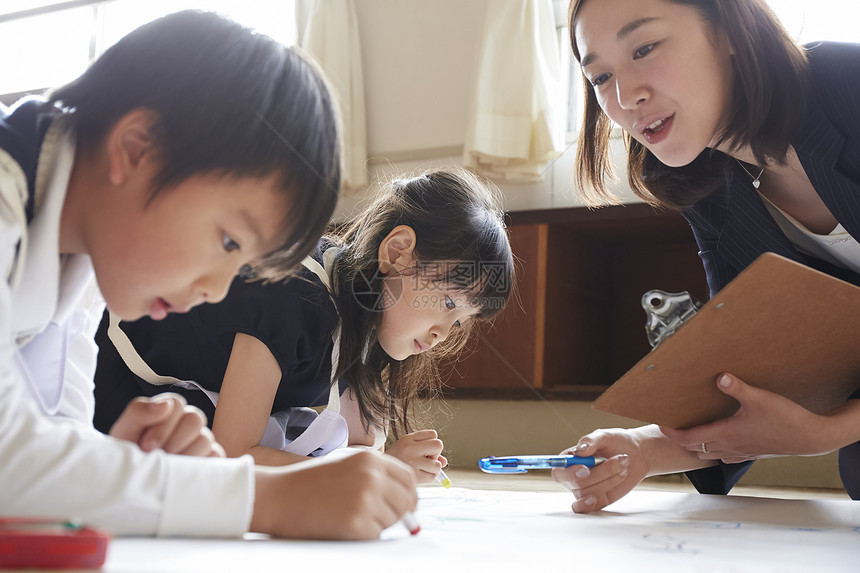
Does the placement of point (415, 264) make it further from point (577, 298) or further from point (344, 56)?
point (344, 56)

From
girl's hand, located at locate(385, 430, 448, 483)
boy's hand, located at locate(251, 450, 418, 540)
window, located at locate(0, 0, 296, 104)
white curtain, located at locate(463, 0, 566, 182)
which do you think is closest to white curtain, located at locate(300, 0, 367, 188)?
window, located at locate(0, 0, 296, 104)

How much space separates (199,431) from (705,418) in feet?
1.73

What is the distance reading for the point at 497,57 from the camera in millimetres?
2160

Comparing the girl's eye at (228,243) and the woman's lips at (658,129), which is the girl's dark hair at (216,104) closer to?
the girl's eye at (228,243)

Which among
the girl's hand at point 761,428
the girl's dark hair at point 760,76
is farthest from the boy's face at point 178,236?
the girl's dark hair at point 760,76

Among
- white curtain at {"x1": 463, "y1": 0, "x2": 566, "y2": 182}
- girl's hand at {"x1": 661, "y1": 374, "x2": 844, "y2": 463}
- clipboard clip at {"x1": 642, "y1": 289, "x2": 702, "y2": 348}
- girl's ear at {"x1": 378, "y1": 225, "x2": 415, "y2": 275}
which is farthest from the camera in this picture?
white curtain at {"x1": 463, "y1": 0, "x2": 566, "y2": 182}

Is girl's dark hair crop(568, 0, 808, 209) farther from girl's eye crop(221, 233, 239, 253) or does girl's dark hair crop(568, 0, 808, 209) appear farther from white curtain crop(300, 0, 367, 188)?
white curtain crop(300, 0, 367, 188)

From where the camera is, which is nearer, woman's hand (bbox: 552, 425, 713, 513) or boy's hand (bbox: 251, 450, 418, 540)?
boy's hand (bbox: 251, 450, 418, 540)

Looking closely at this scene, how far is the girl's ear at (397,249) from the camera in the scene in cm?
105

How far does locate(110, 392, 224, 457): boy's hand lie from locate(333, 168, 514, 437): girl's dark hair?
0.51 meters

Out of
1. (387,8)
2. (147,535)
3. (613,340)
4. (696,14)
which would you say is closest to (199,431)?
(147,535)

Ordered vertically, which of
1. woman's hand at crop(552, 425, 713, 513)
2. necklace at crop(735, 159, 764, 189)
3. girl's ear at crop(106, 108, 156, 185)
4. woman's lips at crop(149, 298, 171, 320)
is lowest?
woman's hand at crop(552, 425, 713, 513)

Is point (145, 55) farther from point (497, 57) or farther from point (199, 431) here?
point (497, 57)

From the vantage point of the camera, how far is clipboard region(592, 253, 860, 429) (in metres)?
0.62
